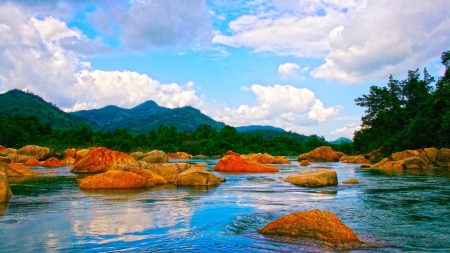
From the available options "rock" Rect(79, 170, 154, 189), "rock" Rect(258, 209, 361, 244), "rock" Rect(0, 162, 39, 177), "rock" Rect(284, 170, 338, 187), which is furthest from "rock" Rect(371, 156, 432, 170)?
"rock" Rect(0, 162, 39, 177)

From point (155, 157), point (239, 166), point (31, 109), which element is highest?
point (31, 109)

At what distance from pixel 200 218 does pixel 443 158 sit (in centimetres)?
3039

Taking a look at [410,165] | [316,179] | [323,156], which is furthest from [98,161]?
[323,156]

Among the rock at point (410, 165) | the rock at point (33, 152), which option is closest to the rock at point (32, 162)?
the rock at point (33, 152)

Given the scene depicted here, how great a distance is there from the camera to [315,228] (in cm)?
715

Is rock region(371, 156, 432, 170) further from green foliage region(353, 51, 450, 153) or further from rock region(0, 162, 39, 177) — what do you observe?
rock region(0, 162, 39, 177)

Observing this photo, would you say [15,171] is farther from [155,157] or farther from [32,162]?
[155,157]

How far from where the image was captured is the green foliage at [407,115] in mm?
35469

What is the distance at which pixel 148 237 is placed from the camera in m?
7.14

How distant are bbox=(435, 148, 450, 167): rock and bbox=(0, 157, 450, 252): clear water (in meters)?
19.7

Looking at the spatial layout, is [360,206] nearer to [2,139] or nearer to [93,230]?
[93,230]

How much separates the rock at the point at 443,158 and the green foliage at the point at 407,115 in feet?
6.90

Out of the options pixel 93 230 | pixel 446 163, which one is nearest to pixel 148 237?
pixel 93 230

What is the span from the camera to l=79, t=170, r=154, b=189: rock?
1495 cm
